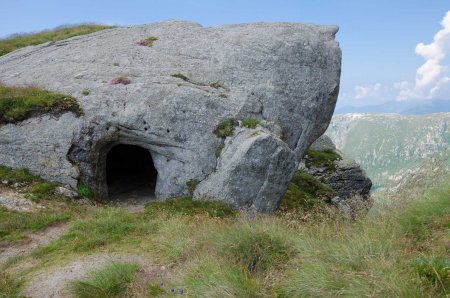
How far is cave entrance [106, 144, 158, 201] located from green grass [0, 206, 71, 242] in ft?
21.2

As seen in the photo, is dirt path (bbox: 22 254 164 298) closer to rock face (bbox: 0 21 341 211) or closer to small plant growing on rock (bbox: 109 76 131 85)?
rock face (bbox: 0 21 341 211)

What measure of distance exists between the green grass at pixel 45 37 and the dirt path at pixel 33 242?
3428cm

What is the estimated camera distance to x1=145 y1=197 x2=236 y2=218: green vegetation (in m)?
19.2

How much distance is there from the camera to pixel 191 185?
2177 centimetres

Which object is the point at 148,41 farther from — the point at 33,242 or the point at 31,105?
the point at 33,242

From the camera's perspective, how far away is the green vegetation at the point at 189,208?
63.1ft

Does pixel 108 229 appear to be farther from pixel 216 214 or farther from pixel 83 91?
pixel 83 91

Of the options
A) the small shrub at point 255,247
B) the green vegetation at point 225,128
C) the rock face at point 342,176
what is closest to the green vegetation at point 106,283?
the small shrub at point 255,247

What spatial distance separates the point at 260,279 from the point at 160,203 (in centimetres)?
1295

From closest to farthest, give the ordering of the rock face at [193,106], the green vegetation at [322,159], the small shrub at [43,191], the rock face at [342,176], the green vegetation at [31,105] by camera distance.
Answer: the small shrub at [43,191]
the rock face at [193,106]
the green vegetation at [31,105]
the rock face at [342,176]
the green vegetation at [322,159]

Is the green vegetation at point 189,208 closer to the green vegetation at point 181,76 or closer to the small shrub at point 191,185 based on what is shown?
the small shrub at point 191,185

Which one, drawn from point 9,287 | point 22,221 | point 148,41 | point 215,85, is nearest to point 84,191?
point 22,221

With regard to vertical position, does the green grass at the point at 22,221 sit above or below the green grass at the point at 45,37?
below

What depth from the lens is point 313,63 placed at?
28234 mm
